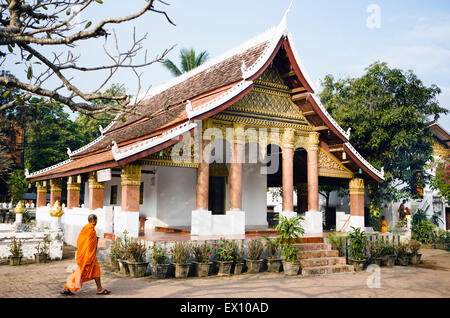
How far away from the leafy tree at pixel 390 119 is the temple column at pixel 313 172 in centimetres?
535

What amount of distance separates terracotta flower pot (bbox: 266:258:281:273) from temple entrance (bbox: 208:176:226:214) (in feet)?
16.0

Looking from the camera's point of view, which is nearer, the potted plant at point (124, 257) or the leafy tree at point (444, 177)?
the potted plant at point (124, 257)

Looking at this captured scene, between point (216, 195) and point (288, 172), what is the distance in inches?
130

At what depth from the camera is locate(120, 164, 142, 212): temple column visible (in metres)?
10.3

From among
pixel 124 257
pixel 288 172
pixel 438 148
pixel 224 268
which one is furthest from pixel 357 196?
pixel 438 148

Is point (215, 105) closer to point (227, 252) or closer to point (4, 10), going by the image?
point (227, 252)

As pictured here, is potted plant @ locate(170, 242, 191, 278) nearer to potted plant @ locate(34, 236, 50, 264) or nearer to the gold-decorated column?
potted plant @ locate(34, 236, 50, 264)

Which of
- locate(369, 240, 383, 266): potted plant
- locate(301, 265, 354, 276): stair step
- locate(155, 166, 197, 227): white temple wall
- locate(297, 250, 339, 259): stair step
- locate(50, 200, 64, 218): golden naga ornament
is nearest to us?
locate(301, 265, 354, 276): stair step

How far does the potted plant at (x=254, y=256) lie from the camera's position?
1003 cm

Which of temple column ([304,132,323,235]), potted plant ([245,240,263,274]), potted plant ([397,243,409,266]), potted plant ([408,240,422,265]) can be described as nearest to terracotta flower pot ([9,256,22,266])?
potted plant ([245,240,263,274])

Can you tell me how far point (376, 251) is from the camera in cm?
1241

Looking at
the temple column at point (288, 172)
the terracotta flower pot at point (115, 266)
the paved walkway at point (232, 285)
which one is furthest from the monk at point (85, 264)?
the temple column at point (288, 172)

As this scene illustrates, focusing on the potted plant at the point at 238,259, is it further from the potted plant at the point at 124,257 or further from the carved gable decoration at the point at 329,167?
the carved gable decoration at the point at 329,167

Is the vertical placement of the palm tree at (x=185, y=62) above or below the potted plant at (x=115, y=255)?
above
